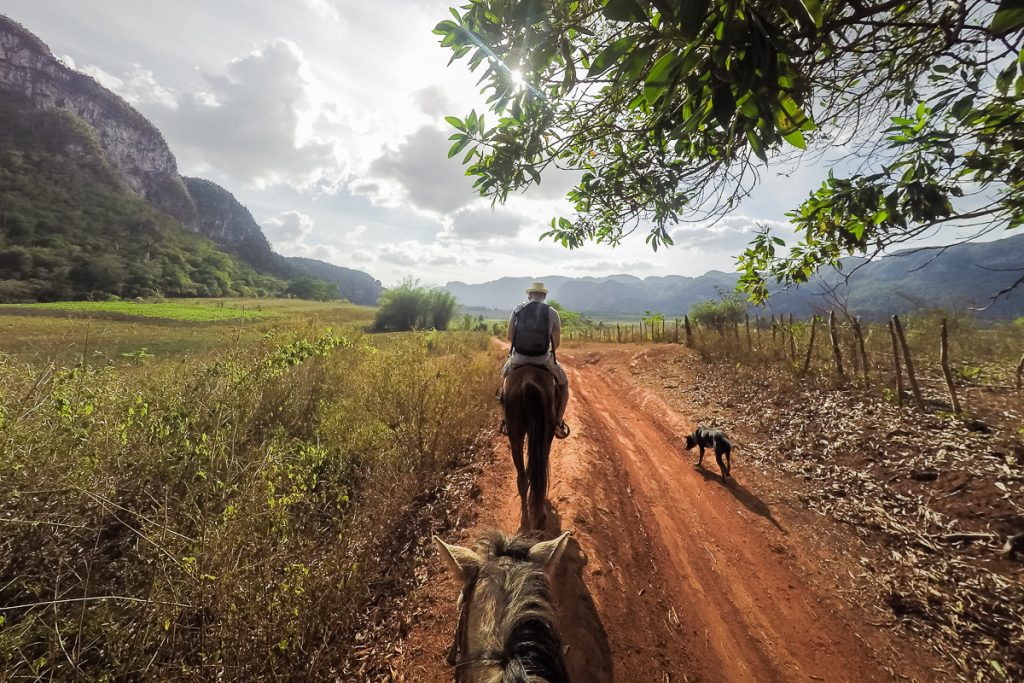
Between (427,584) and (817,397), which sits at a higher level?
(817,397)

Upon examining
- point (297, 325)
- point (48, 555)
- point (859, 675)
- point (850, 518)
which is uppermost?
point (297, 325)

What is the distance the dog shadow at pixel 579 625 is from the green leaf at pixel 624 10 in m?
2.94

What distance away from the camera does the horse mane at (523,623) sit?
4.75 ft

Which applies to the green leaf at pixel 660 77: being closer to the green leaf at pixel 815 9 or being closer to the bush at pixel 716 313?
the green leaf at pixel 815 9

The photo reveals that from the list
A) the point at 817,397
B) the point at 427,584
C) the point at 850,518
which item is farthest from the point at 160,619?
the point at 817,397

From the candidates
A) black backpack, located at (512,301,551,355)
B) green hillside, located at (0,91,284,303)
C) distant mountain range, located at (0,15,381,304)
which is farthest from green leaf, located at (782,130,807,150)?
green hillside, located at (0,91,284,303)

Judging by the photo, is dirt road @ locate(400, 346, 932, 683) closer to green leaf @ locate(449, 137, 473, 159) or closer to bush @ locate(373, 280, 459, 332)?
green leaf @ locate(449, 137, 473, 159)

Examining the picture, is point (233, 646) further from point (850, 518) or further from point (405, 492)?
point (850, 518)

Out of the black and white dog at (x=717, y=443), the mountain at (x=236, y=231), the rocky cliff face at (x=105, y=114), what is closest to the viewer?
the black and white dog at (x=717, y=443)

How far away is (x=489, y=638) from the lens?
153cm

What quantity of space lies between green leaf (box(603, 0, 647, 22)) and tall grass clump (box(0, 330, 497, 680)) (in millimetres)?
3368

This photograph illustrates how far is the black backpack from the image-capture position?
15.4 feet

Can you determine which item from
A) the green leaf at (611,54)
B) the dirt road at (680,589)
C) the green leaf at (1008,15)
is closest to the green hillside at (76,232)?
the dirt road at (680,589)

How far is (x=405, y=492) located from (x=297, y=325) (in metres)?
11.9
